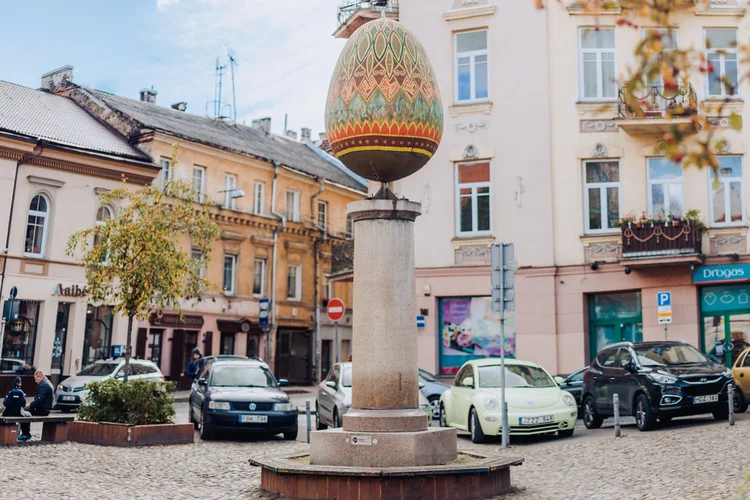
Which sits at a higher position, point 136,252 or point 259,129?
point 259,129

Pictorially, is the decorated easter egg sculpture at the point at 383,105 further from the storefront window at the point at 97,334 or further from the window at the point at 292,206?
the window at the point at 292,206

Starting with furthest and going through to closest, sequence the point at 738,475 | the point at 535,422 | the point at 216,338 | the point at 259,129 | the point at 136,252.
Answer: the point at 259,129
the point at 216,338
the point at 136,252
the point at 535,422
the point at 738,475

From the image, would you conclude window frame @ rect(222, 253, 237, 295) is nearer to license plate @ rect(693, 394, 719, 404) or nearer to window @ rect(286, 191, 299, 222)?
window @ rect(286, 191, 299, 222)

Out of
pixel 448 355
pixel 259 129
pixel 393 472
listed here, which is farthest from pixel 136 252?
pixel 259 129

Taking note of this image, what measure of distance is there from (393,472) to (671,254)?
1628cm

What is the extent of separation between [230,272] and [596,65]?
66.5 feet

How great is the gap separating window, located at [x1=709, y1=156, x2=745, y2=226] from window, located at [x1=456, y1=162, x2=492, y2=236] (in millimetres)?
6203

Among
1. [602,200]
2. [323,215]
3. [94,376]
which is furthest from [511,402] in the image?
[323,215]

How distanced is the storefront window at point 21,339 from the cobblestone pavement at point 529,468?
1538 centimetres

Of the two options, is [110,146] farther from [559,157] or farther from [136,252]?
[559,157]

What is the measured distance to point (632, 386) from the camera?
52.5ft

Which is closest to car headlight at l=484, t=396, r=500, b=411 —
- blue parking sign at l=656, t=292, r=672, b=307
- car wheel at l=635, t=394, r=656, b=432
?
car wheel at l=635, t=394, r=656, b=432

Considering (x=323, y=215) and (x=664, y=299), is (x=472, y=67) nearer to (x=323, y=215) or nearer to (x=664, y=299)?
(x=664, y=299)

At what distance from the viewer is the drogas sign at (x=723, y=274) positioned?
22.5 m
